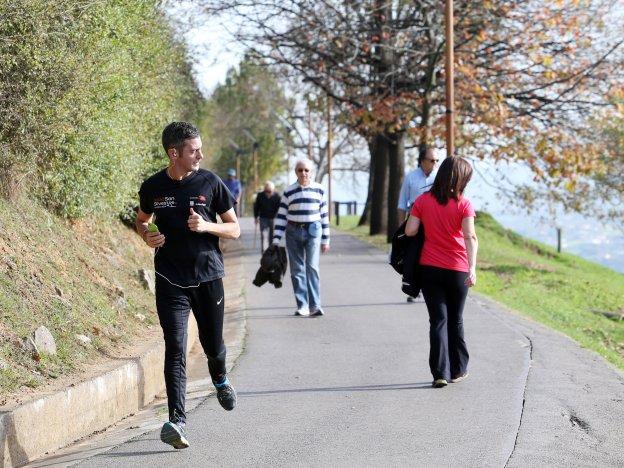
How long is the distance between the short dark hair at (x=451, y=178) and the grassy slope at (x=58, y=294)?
2.93 metres

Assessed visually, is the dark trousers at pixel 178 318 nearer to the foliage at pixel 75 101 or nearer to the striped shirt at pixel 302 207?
the foliage at pixel 75 101

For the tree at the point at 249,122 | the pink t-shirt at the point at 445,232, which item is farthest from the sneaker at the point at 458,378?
the tree at the point at 249,122

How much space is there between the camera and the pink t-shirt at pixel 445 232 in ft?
28.1

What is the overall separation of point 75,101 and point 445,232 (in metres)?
4.35

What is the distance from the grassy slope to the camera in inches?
300

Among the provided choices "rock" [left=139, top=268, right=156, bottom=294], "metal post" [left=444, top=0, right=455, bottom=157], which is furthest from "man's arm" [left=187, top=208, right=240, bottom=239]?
"metal post" [left=444, top=0, right=455, bottom=157]

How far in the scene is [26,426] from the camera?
21.0ft

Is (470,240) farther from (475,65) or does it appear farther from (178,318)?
(475,65)

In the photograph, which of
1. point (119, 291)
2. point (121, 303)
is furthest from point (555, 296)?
point (121, 303)

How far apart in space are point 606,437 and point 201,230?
9.37 feet

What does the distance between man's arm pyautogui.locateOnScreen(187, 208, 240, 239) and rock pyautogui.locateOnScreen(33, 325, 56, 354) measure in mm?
1841

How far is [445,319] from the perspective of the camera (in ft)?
28.6

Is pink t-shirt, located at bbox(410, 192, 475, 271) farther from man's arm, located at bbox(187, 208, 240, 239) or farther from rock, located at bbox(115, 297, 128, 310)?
rock, located at bbox(115, 297, 128, 310)

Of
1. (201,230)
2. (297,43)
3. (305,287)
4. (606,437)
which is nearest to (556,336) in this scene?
(305,287)
